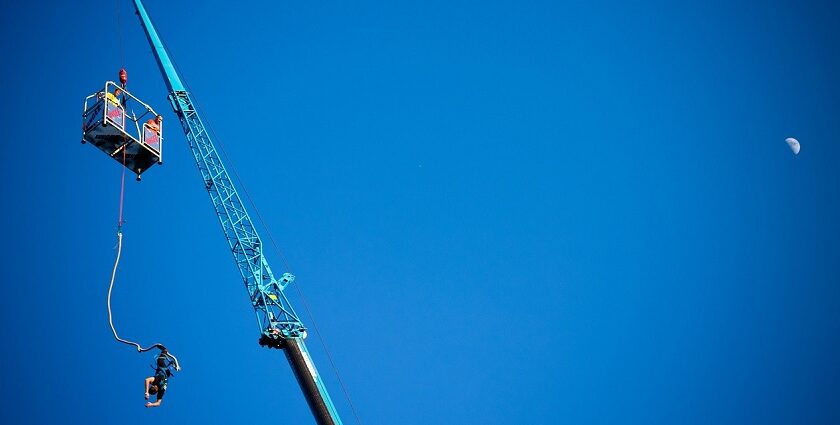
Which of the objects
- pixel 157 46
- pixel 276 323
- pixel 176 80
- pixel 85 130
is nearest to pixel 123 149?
pixel 85 130

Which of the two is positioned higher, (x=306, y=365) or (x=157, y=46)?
(x=157, y=46)

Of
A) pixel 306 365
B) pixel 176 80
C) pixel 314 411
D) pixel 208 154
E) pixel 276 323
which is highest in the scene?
pixel 176 80

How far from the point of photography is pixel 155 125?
24.3 metres

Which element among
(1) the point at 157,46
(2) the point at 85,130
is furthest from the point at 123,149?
(1) the point at 157,46

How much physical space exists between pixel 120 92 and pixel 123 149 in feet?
6.75

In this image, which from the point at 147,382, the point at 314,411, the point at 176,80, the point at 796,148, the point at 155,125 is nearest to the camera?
the point at 147,382

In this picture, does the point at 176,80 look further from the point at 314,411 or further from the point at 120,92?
the point at 314,411

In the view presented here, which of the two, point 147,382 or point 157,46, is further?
point 157,46

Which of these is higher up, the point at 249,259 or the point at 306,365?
the point at 249,259

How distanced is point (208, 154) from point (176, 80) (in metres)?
5.08

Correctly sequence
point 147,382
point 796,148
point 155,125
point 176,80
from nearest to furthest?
1. point 147,382
2. point 155,125
3. point 176,80
4. point 796,148

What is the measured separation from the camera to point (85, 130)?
22781 mm

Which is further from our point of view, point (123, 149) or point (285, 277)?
point (285, 277)

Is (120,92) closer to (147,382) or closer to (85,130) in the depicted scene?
(85,130)
